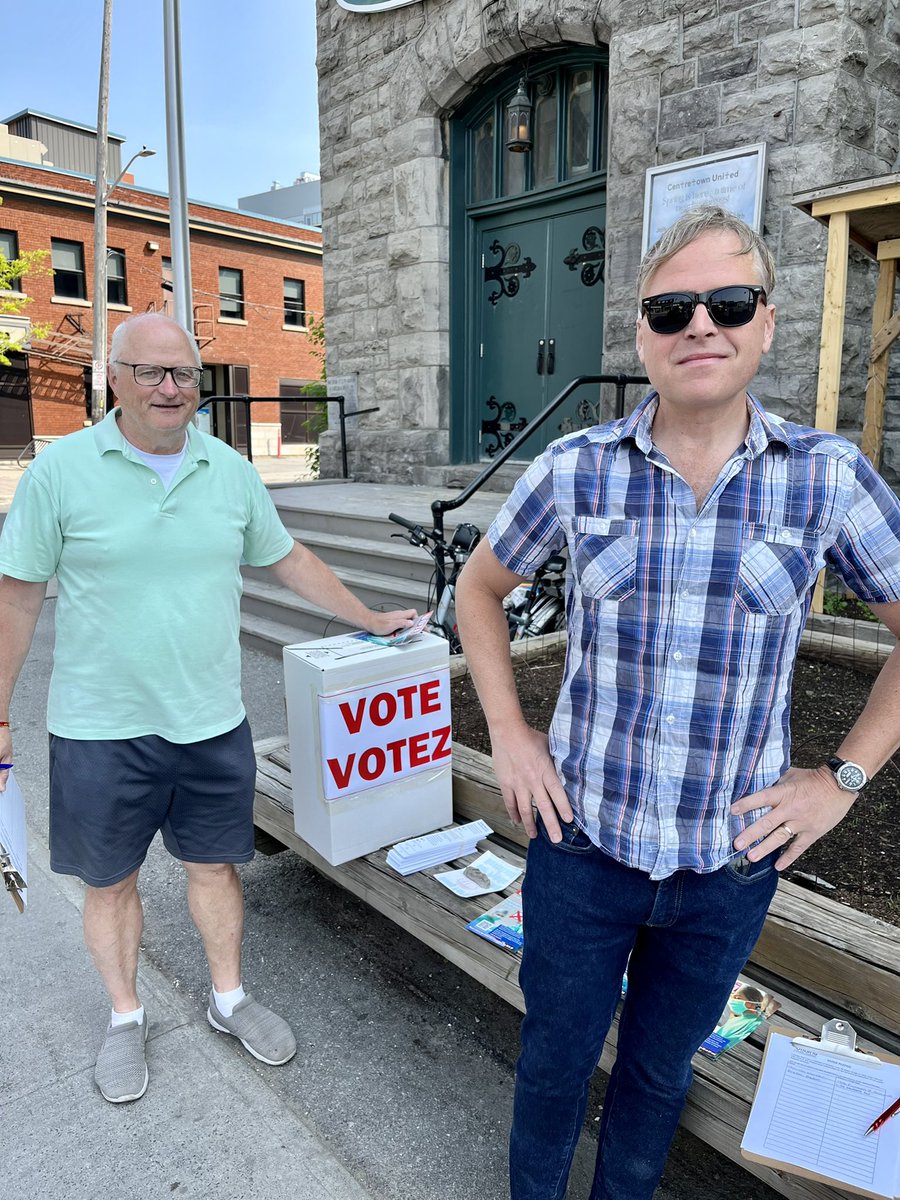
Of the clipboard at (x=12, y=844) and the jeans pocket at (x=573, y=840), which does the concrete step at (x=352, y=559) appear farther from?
the jeans pocket at (x=573, y=840)

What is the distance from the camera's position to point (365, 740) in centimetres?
260

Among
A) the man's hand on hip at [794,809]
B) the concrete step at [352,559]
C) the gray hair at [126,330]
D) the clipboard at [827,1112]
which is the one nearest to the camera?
the man's hand on hip at [794,809]

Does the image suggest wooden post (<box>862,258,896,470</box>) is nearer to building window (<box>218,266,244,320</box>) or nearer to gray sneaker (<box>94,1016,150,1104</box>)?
gray sneaker (<box>94,1016,150,1104</box>)

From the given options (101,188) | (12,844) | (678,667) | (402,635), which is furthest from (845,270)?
(101,188)

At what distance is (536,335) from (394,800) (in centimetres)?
648

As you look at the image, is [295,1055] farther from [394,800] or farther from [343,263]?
[343,263]

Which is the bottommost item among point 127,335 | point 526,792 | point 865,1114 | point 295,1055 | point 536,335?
point 295,1055

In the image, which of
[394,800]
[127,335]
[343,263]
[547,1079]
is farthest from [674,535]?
[343,263]

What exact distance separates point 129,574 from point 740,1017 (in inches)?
68.0

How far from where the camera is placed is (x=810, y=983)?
200cm

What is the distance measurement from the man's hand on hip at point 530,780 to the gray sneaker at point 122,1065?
1427 mm

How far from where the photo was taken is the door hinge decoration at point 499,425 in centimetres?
862

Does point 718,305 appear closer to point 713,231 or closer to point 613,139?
point 713,231

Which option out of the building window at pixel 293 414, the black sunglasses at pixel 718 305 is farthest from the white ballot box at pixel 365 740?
the building window at pixel 293 414
